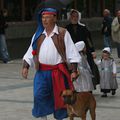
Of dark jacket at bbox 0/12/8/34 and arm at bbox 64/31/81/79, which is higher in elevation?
→ arm at bbox 64/31/81/79

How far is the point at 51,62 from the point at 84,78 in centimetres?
324

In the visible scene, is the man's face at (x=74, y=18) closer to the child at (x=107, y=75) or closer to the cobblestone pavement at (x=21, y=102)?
the child at (x=107, y=75)

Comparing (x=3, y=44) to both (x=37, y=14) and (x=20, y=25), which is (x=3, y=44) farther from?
(x=37, y=14)

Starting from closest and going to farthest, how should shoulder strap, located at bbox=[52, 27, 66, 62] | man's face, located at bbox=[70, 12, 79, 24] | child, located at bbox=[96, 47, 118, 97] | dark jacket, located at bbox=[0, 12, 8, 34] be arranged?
1. shoulder strap, located at bbox=[52, 27, 66, 62]
2. man's face, located at bbox=[70, 12, 79, 24]
3. child, located at bbox=[96, 47, 118, 97]
4. dark jacket, located at bbox=[0, 12, 8, 34]

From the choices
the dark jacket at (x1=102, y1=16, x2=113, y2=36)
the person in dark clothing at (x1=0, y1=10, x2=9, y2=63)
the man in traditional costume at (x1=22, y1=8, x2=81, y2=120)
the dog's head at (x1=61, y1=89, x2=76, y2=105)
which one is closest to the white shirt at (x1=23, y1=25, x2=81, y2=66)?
the man in traditional costume at (x1=22, y1=8, x2=81, y2=120)

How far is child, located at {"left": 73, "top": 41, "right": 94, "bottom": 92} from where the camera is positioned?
33.2ft

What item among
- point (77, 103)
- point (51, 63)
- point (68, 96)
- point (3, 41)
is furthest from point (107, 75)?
point (3, 41)

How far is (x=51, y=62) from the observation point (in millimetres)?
7148

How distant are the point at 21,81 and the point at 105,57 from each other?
329 cm

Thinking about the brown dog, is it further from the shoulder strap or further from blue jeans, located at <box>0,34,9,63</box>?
blue jeans, located at <box>0,34,9,63</box>

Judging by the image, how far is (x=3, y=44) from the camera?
18578mm

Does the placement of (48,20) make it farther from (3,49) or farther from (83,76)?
(3,49)

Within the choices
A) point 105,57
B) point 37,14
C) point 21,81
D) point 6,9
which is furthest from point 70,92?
point 6,9

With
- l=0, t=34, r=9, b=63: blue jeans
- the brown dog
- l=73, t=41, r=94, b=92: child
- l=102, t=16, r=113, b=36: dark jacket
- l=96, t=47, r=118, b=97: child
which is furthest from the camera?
l=102, t=16, r=113, b=36: dark jacket
